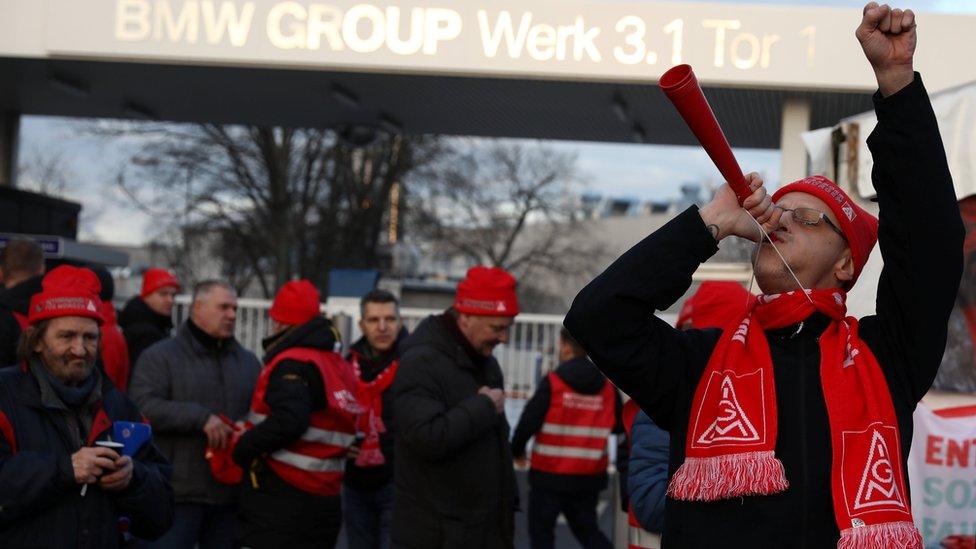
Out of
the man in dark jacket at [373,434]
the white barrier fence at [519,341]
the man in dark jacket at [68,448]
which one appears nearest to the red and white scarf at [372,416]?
the man in dark jacket at [373,434]

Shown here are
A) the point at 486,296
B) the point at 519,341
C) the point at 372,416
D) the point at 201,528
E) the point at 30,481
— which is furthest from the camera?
the point at 519,341

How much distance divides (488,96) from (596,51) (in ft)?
5.58

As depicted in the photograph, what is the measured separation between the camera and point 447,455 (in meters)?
5.15

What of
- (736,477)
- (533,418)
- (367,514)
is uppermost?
(736,477)

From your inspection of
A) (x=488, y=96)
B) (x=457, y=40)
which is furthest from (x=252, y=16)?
(x=488, y=96)

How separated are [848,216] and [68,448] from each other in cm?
273

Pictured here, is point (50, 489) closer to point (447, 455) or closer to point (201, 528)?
point (447, 455)

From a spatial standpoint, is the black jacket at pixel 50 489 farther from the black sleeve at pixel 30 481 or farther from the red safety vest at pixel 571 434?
the red safety vest at pixel 571 434

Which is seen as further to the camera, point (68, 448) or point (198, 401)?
point (198, 401)

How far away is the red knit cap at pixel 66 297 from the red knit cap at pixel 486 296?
1616 millimetres

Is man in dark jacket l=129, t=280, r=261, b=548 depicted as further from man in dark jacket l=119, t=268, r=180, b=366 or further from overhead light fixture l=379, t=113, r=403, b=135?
overhead light fixture l=379, t=113, r=403, b=135

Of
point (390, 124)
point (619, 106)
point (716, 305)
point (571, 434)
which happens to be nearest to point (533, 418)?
point (571, 434)

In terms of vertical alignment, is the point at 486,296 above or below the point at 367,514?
above

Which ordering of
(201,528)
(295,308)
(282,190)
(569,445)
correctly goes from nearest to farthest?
(295,308) → (201,528) → (569,445) → (282,190)
